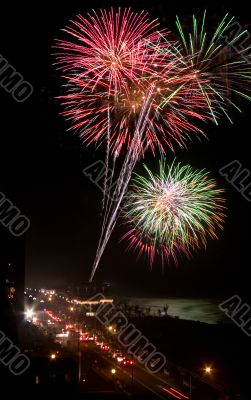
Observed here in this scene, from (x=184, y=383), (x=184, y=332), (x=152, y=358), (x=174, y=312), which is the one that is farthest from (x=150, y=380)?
(x=174, y=312)

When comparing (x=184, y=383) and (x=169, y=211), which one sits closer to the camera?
(x=169, y=211)

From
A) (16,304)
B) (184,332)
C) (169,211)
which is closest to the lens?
(16,304)

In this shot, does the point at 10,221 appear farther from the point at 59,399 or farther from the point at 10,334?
the point at 59,399

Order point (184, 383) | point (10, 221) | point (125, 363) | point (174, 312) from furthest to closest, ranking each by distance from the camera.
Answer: point (174, 312) < point (125, 363) < point (184, 383) < point (10, 221)

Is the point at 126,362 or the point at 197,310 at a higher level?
the point at 197,310

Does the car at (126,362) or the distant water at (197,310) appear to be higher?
the distant water at (197,310)

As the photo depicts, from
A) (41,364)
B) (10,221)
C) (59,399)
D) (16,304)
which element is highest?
(10,221)

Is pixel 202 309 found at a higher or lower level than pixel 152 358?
higher

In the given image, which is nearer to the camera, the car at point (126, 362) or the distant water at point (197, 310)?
the car at point (126, 362)

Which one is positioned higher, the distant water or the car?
the distant water

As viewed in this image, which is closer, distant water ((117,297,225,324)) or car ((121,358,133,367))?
car ((121,358,133,367))

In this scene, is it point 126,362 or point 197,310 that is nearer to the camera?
point 126,362
